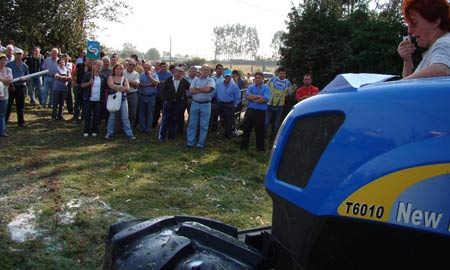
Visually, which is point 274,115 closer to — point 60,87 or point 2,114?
point 60,87

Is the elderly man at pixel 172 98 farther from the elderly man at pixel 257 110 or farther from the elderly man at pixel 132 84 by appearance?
the elderly man at pixel 257 110

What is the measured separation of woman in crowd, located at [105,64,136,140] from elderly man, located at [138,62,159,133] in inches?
33.8

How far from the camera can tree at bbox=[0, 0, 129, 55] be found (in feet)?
59.9

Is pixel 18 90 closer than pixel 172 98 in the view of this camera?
No

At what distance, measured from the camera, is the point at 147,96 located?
11.3m

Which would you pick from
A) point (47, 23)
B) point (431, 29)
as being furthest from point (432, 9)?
point (47, 23)

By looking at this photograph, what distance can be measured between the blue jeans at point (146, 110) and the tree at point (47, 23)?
384 inches

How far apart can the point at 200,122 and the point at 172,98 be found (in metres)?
0.96

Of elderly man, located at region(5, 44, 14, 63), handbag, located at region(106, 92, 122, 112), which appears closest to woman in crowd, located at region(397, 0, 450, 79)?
handbag, located at region(106, 92, 122, 112)

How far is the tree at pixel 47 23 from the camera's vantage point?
18.2 meters

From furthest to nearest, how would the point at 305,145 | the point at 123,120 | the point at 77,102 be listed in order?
the point at 77,102 → the point at 123,120 → the point at 305,145

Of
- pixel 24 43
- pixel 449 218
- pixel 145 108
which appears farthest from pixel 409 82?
pixel 24 43

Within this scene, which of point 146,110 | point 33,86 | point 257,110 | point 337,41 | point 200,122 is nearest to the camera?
point 200,122

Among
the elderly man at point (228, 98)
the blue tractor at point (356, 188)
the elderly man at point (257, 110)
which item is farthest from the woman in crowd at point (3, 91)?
the blue tractor at point (356, 188)
